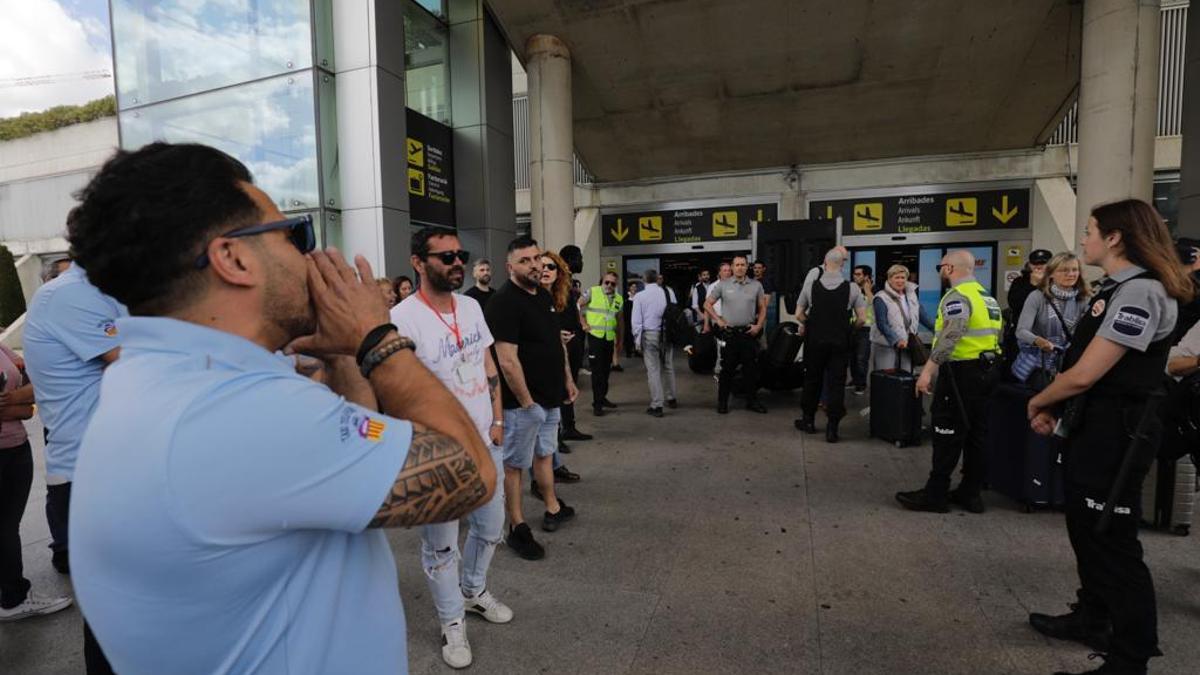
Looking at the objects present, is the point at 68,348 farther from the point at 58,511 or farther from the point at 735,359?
the point at 735,359

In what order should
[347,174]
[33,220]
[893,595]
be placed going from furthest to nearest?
[33,220], [347,174], [893,595]

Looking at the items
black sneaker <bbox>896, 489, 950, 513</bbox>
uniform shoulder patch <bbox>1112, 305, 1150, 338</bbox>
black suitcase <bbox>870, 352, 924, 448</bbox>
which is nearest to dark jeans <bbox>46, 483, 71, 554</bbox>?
uniform shoulder patch <bbox>1112, 305, 1150, 338</bbox>

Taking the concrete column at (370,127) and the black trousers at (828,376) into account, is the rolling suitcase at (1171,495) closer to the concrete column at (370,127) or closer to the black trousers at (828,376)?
the black trousers at (828,376)

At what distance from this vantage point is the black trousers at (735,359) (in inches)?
300

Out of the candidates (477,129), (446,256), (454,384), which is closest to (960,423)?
(454,384)

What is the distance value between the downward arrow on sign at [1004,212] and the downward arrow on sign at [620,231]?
320 inches

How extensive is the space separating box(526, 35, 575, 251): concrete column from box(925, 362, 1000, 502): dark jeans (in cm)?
731

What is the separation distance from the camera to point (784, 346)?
26.1 ft

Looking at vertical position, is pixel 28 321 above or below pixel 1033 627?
above

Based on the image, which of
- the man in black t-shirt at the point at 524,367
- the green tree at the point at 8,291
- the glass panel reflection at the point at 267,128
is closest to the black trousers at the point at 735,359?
the man in black t-shirt at the point at 524,367

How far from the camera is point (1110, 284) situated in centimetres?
252

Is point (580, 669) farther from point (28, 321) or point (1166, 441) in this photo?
point (1166, 441)

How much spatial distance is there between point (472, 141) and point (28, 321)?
735 centimetres

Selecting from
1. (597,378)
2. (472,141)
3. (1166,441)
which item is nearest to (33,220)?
(472,141)
